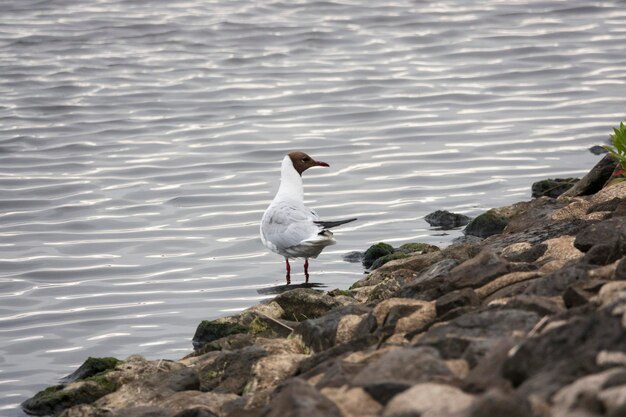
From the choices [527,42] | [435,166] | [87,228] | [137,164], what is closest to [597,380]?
[87,228]

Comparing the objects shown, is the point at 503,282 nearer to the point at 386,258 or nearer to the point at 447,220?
the point at 386,258

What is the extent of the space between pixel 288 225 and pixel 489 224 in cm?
222

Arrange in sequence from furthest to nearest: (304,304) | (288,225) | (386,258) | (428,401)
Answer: (288,225) < (386,258) < (304,304) < (428,401)

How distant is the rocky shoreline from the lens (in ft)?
15.2

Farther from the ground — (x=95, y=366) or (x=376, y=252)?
(x=376, y=252)

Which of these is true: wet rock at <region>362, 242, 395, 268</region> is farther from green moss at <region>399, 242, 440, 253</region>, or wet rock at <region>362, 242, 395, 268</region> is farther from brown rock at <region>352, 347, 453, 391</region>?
brown rock at <region>352, 347, 453, 391</region>

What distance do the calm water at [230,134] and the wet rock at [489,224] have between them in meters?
0.40

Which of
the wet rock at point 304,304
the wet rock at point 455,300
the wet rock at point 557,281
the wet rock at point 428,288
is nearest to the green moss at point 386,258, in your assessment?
the wet rock at point 304,304

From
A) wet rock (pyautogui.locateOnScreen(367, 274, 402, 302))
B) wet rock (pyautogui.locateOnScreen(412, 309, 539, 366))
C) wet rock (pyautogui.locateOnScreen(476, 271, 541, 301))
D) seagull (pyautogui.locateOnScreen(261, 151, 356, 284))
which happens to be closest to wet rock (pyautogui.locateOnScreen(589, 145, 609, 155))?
seagull (pyautogui.locateOnScreen(261, 151, 356, 284))

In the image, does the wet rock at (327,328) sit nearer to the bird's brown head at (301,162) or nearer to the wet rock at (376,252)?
the wet rock at (376,252)

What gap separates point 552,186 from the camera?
1380cm

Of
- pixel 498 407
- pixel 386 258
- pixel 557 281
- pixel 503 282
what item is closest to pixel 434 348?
pixel 557 281

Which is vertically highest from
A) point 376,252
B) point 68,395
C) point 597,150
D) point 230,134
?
point 230,134

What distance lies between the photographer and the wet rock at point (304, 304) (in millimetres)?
9188
